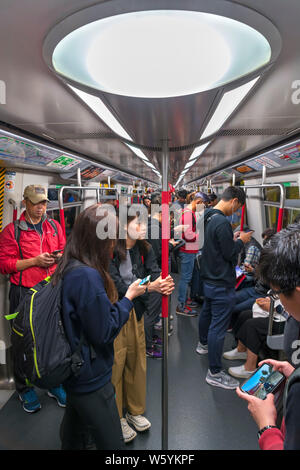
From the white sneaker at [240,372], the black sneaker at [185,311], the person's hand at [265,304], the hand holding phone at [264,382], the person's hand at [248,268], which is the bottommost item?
the white sneaker at [240,372]

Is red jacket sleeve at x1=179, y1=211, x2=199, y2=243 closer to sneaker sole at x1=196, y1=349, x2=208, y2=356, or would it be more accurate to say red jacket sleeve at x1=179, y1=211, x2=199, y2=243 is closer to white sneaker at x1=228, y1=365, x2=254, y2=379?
sneaker sole at x1=196, y1=349, x2=208, y2=356

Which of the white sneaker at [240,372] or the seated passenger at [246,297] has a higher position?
the seated passenger at [246,297]

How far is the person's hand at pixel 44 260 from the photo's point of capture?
95.3 inches

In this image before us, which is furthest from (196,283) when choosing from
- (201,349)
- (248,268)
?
(201,349)

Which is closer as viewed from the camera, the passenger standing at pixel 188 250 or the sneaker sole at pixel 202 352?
the sneaker sole at pixel 202 352

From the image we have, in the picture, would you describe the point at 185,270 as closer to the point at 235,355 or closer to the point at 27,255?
the point at 235,355

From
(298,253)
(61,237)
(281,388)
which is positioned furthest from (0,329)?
(298,253)

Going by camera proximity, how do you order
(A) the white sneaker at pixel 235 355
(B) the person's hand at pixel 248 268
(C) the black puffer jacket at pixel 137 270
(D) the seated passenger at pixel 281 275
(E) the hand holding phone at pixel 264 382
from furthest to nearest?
(B) the person's hand at pixel 248 268
(A) the white sneaker at pixel 235 355
(C) the black puffer jacket at pixel 137 270
(E) the hand holding phone at pixel 264 382
(D) the seated passenger at pixel 281 275

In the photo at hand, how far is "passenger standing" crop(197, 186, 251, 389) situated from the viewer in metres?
2.66

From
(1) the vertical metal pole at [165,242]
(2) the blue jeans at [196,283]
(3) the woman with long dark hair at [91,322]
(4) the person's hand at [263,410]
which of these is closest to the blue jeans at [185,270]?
(2) the blue jeans at [196,283]

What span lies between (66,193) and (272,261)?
386 centimetres

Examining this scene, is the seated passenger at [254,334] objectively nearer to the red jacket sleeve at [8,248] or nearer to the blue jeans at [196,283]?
the blue jeans at [196,283]

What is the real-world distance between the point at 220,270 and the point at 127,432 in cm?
160

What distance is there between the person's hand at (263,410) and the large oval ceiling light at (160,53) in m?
1.30
